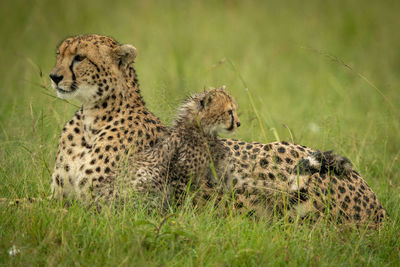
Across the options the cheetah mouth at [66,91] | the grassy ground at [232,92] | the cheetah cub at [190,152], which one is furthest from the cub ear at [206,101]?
the cheetah mouth at [66,91]

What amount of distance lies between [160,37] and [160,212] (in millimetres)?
6038

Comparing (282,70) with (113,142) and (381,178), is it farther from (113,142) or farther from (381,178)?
(113,142)

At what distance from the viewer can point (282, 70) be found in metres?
9.23

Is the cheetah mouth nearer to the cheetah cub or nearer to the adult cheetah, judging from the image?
the adult cheetah

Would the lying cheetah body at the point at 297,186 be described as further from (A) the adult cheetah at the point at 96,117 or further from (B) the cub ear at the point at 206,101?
(A) the adult cheetah at the point at 96,117

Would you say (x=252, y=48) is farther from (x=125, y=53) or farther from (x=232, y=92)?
(x=125, y=53)

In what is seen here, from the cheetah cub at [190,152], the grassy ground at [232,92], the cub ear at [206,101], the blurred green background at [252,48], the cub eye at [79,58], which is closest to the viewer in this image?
the grassy ground at [232,92]

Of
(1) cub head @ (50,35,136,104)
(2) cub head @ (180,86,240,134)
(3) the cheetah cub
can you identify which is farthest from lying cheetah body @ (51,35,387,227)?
(2) cub head @ (180,86,240,134)

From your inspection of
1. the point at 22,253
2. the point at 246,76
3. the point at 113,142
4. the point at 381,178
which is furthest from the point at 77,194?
the point at 246,76

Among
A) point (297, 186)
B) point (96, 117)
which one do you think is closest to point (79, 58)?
point (96, 117)

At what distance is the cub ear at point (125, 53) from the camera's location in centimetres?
402

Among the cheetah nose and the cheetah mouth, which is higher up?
the cheetah nose

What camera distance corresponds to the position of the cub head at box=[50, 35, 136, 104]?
3.93 meters

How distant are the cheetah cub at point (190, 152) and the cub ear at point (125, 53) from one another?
1.87 ft
